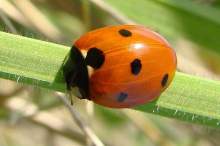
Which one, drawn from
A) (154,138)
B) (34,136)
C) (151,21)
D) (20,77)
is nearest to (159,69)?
(20,77)

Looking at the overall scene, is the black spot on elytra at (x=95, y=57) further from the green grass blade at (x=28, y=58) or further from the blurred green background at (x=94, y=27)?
the blurred green background at (x=94, y=27)

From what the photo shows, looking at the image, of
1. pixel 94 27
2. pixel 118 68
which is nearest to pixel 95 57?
pixel 118 68

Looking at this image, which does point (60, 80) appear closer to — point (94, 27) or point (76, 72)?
point (76, 72)

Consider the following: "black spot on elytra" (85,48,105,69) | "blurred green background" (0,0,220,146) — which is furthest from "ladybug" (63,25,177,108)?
"blurred green background" (0,0,220,146)

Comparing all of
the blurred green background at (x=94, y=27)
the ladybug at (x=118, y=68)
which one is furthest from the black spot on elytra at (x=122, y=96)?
the blurred green background at (x=94, y=27)

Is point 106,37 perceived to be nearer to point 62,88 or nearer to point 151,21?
point 62,88

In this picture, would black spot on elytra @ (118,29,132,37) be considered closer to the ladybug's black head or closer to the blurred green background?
the ladybug's black head
